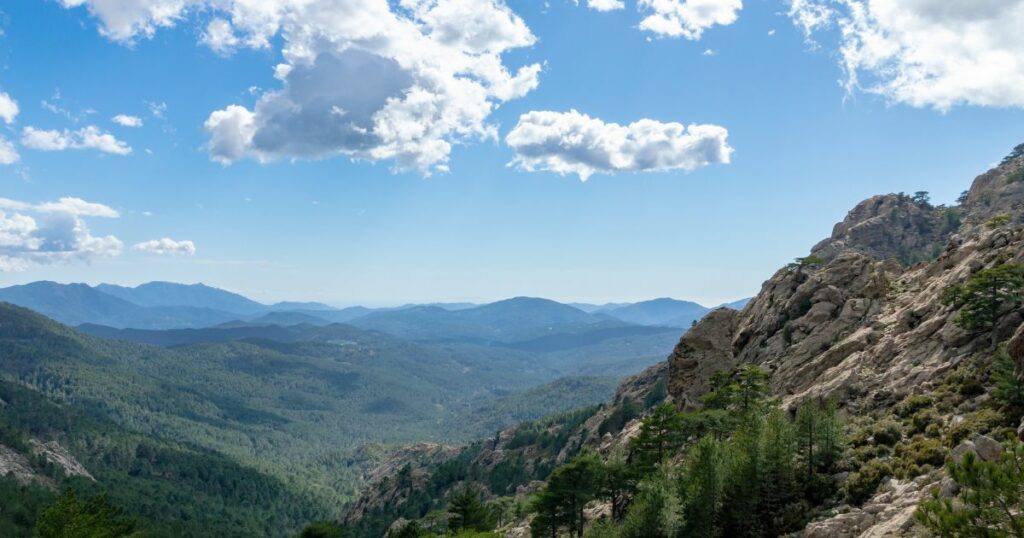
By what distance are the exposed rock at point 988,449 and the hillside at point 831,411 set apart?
0.08 m

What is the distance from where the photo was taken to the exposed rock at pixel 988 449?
94.4ft

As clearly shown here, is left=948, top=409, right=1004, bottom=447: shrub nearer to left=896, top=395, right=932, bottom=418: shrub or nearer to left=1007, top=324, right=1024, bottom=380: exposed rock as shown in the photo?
left=1007, top=324, right=1024, bottom=380: exposed rock

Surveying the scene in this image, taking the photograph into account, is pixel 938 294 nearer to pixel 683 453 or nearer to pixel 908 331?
pixel 908 331

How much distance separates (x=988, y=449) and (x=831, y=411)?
580 inches

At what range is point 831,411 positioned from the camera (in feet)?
143

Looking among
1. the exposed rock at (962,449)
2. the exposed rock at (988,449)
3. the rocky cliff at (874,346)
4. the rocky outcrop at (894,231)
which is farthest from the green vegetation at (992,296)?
the rocky outcrop at (894,231)

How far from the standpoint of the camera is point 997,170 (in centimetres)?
18075

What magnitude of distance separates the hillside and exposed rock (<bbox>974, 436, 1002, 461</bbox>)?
0.08 m

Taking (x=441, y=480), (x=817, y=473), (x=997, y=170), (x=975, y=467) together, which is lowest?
(x=441, y=480)

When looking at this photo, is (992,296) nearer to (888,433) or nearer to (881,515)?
(888,433)

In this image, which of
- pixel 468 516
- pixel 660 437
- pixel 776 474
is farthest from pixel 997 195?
pixel 468 516

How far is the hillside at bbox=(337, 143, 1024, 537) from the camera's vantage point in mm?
36594

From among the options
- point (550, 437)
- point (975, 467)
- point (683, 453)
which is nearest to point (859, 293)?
point (683, 453)

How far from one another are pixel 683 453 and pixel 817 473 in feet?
84.4
